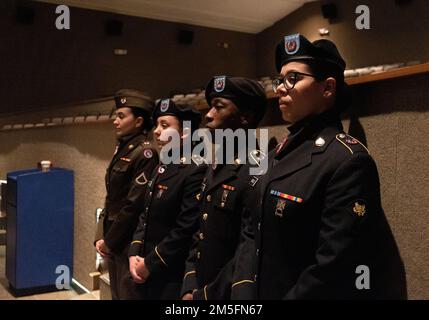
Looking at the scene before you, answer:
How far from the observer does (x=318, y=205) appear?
1.03m

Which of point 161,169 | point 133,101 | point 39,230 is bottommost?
point 39,230

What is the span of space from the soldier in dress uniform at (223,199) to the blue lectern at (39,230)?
2180 millimetres

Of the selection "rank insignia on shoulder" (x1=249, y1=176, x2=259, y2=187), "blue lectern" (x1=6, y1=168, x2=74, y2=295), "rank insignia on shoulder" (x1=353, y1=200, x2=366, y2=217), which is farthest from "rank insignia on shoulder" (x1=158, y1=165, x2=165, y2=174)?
"blue lectern" (x1=6, y1=168, x2=74, y2=295)

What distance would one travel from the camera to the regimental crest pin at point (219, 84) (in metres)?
1.52

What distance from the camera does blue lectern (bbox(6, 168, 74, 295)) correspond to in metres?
3.25

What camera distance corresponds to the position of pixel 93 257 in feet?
10.8

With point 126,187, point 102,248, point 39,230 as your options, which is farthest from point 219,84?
point 39,230

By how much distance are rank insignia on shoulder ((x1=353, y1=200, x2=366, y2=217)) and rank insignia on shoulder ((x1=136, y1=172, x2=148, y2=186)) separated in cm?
136

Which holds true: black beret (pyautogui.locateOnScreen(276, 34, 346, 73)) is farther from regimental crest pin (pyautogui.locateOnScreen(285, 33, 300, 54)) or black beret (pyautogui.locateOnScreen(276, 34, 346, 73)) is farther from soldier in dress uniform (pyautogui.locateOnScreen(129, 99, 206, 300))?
soldier in dress uniform (pyautogui.locateOnScreen(129, 99, 206, 300))

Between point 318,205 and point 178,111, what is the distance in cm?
105

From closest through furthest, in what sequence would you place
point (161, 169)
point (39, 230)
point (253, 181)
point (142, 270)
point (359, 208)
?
1. point (359, 208)
2. point (253, 181)
3. point (142, 270)
4. point (161, 169)
5. point (39, 230)

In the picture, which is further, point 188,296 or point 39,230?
point 39,230

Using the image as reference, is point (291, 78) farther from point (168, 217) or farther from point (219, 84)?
point (168, 217)
